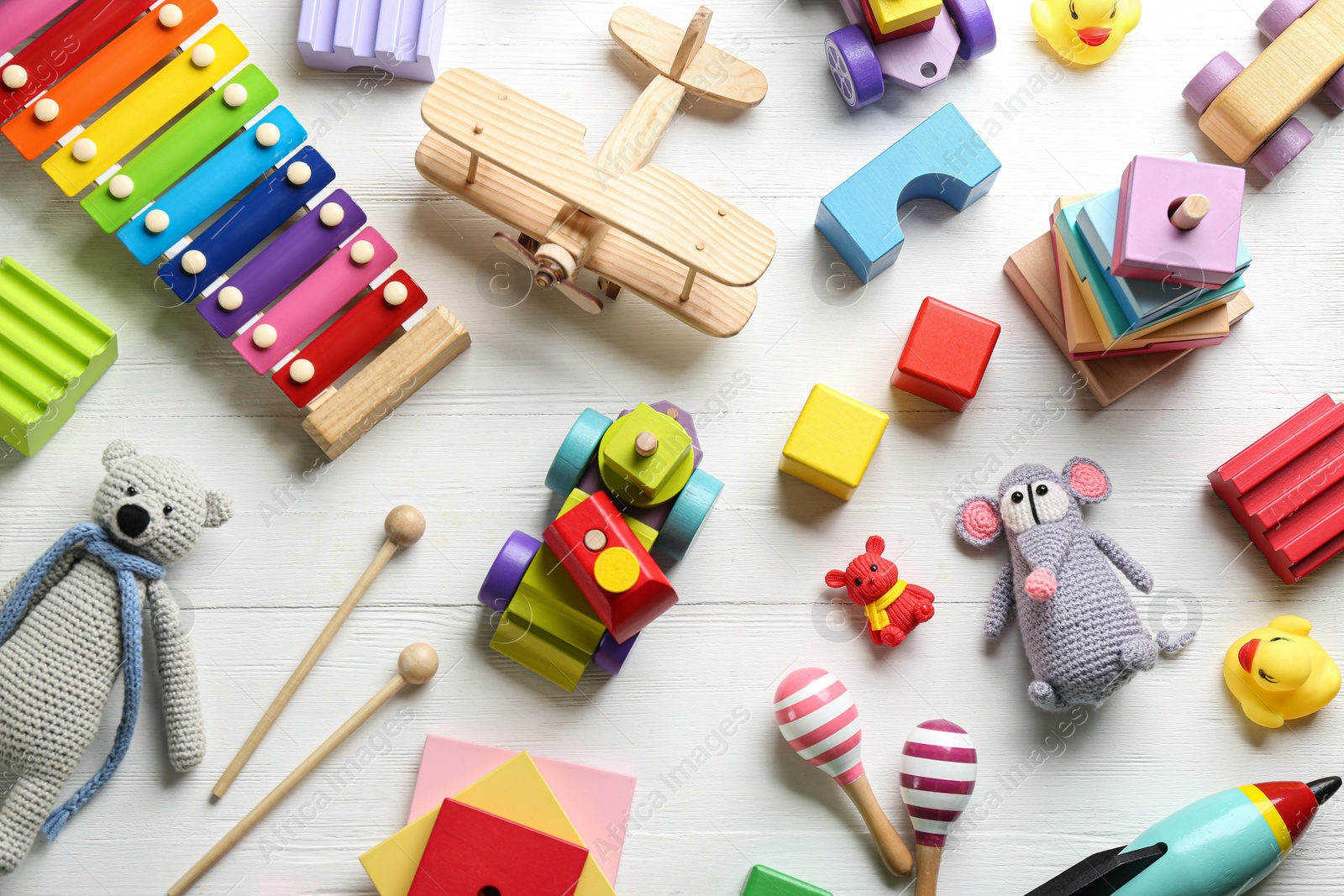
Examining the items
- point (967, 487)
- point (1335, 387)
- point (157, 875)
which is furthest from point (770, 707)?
point (1335, 387)

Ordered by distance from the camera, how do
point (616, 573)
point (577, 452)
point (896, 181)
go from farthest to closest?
point (896, 181) → point (577, 452) → point (616, 573)

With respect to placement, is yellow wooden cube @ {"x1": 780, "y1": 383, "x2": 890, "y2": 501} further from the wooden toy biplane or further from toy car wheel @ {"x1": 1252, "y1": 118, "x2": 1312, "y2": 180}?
toy car wheel @ {"x1": 1252, "y1": 118, "x2": 1312, "y2": 180}

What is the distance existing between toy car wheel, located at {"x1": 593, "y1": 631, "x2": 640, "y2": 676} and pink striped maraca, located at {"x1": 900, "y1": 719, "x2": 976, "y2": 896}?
0.37 meters

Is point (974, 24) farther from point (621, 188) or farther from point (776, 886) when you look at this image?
point (776, 886)

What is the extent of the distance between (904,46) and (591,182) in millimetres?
527

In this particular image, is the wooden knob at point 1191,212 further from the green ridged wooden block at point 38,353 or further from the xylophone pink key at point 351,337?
the green ridged wooden block at point 38,353

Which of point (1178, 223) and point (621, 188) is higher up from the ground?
point (1178, 223)

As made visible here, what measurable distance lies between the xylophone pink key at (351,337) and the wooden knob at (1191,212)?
935 millimetres

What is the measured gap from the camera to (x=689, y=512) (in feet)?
4.11

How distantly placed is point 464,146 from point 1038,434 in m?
0.85

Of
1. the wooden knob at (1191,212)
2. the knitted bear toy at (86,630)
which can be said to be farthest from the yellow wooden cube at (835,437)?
the knitted bear toy at (86,630)

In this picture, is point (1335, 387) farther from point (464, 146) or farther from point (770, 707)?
point (464, 146)

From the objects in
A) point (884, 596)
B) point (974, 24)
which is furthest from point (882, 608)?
point (974, 24)

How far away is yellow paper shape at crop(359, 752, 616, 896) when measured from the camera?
120cm
